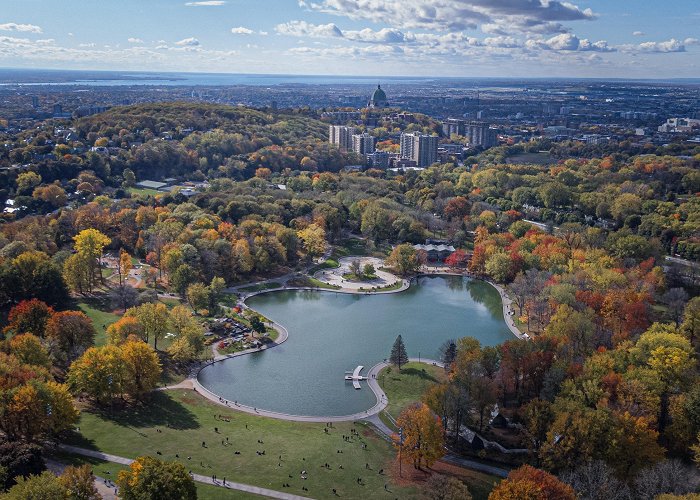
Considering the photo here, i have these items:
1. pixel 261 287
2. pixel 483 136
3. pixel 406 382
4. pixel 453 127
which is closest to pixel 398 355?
pixel 406 382

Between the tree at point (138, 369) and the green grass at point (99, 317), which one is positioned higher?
the tree at point (138, 369)

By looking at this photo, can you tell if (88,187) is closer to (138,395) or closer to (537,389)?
(138,395)

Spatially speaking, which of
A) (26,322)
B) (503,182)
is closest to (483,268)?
(503,182)

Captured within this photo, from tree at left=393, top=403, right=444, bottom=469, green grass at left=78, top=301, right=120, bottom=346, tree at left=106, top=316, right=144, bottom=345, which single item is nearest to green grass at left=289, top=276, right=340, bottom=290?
green grass at left=78, top=301, right=120, bottom=346

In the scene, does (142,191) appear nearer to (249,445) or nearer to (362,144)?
(362,144)

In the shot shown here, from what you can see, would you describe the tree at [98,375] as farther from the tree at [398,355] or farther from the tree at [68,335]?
the tree at [398,355]

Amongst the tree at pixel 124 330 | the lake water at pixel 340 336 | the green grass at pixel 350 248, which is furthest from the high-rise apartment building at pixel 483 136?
the tree at pixel 124 330
